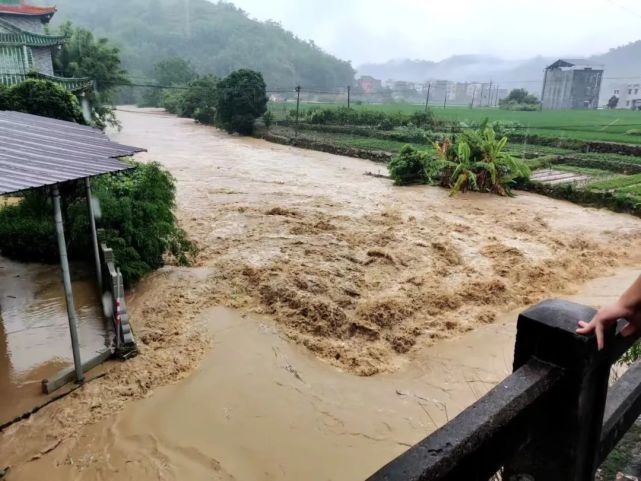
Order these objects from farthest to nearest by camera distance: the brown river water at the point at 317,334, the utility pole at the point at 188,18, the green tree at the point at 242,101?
the utility pole at the point at 188,18
the green tree at the point at 242,101
the brown river water at the point at 317,334

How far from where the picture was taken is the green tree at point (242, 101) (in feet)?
97.8

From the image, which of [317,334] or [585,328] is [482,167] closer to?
[317,334]

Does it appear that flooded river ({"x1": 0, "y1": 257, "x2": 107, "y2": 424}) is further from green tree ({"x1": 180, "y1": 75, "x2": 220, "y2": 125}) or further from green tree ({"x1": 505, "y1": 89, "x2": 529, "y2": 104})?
green tree ({"x1": 505, "y1": 89, "x2": 529, "y2": 104})

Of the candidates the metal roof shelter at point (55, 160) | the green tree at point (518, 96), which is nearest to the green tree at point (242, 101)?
the metal roof shelter at point (55, 160)

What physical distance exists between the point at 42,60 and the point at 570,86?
44036 mm

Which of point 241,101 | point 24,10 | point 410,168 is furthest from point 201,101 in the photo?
point 410,168

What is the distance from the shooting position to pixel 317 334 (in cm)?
661

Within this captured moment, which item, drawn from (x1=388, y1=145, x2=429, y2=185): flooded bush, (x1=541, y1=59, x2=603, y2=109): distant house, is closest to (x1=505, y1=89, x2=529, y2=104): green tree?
(x1=541, y1=59, x2=603, y2=109): distant house

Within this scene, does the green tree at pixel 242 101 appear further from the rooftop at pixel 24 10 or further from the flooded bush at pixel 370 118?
the rooftop at pixel 24 10

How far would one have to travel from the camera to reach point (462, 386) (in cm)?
559

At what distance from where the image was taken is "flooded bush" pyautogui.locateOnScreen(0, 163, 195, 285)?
751 cm

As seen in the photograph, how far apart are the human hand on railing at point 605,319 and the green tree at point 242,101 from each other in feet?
98.0

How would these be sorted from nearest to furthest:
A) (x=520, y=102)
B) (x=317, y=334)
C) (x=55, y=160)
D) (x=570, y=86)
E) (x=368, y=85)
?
1. (x=55, y=160)
2. (x=317, y=334)
3. (x=520, y=102)
4. (x=570, y=86)
5. (x=368, y=85)

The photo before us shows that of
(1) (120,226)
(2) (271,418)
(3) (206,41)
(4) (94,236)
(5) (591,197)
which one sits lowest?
(2) (271,418)
